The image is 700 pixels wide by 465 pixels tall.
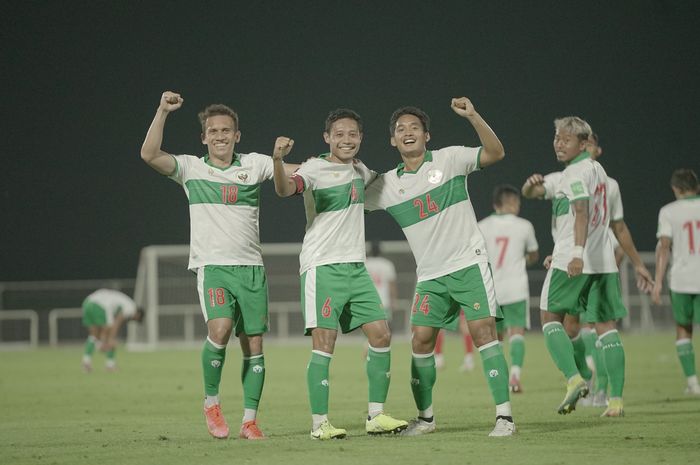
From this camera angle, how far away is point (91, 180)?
3634 centimetres

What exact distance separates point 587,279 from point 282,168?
3.22 metres

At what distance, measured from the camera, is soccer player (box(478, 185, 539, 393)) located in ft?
42.6

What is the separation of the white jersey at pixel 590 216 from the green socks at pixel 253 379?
9.09ft

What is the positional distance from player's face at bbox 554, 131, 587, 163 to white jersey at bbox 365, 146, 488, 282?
1.48 meters

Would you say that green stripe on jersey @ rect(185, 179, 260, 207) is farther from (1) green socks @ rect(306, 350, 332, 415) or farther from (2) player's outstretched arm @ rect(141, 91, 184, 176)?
(1) green socks @ rect(306, 350, 332, 415)

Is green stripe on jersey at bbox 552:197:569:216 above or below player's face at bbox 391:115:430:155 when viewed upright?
below

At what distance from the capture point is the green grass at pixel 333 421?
6344 millimetres

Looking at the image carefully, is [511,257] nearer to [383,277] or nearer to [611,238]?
[611,238]

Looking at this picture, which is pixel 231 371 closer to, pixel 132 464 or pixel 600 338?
pixel 600 338

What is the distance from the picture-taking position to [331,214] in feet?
24.5

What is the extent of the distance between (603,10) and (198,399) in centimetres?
2308

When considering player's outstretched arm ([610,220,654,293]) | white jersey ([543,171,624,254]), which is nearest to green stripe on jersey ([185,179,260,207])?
white jersey ([543,171,624,254])

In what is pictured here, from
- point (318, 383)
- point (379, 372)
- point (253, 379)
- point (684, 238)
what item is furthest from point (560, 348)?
point (684, 238)

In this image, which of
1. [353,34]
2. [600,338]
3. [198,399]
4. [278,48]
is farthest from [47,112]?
[600,338]
